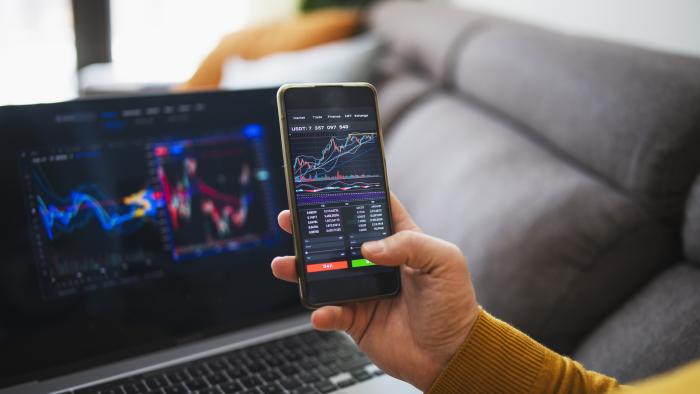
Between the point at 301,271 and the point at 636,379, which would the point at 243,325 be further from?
the point at 636,379

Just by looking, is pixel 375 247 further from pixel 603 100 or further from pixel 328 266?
pixel 603 100

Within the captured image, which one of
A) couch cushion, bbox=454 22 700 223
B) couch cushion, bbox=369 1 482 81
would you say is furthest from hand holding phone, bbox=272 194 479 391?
couch cushion, bbox=369 1 482 81

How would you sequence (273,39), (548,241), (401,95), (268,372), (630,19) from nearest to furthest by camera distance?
(268,372)
(548,241)
(630,19)
(401,95)
(273,39)

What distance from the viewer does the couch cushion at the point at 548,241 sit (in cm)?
100

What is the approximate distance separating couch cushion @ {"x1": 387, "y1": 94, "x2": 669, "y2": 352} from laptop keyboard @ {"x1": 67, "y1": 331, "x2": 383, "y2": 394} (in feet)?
1.08

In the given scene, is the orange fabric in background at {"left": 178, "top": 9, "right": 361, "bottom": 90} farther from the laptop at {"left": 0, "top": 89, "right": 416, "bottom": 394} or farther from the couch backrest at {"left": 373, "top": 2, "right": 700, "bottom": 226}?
the laptop at {"left": 0, "top": 89, "right": 416, "bottom": 394}

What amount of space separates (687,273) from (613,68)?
1.31 ft

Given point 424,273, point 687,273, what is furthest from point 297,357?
point 687,273

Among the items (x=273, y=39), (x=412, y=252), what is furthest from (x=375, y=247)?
(x=273, y=39)

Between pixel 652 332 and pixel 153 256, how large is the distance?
29.1 inches

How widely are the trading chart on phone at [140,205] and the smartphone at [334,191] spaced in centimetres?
21

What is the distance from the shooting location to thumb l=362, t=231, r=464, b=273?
0.69 m

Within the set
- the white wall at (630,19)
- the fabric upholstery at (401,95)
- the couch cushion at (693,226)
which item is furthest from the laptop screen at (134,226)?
the fabric upholstery at (401,95)

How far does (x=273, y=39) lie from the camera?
253 cm
